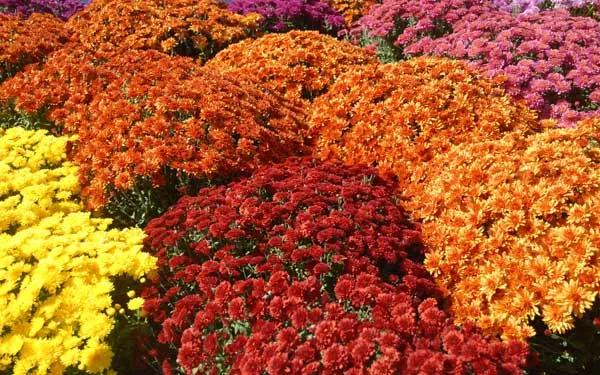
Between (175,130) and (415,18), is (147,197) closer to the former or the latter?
(175,130)

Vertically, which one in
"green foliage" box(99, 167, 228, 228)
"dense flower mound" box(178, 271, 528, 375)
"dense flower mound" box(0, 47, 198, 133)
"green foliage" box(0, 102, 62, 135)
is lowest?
"green foliage" box(0, 102, 62, 135)

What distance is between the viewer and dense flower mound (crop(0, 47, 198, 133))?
223 inches

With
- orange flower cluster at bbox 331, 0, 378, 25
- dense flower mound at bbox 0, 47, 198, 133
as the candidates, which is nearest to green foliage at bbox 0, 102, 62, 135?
dense flower mound at bbox 0, 47, 198, 133

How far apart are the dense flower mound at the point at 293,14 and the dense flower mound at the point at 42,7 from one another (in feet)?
13.5

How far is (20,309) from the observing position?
10.3ft

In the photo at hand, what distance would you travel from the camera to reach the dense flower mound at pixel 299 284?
2.83 metres

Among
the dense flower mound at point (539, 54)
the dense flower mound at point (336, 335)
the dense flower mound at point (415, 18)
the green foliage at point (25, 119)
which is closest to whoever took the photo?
the dense flower mound at point (336, 335)

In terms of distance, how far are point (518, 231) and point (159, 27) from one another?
22.8ft

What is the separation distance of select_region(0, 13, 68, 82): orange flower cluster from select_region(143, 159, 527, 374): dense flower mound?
14.0 feet

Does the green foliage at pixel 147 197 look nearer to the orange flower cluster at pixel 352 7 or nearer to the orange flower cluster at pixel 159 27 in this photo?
the orange flower cluster at pixel 159 27

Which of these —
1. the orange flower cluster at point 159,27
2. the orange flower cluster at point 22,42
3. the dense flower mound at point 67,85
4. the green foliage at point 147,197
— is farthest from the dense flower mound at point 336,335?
the orange flower cluster at point 159,27

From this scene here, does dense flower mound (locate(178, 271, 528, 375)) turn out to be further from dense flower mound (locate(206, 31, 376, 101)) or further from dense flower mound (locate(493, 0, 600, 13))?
dense flower mound (locate(493, 0, 600, 13))

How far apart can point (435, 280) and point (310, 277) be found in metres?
1.01

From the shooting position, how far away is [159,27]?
862cm
